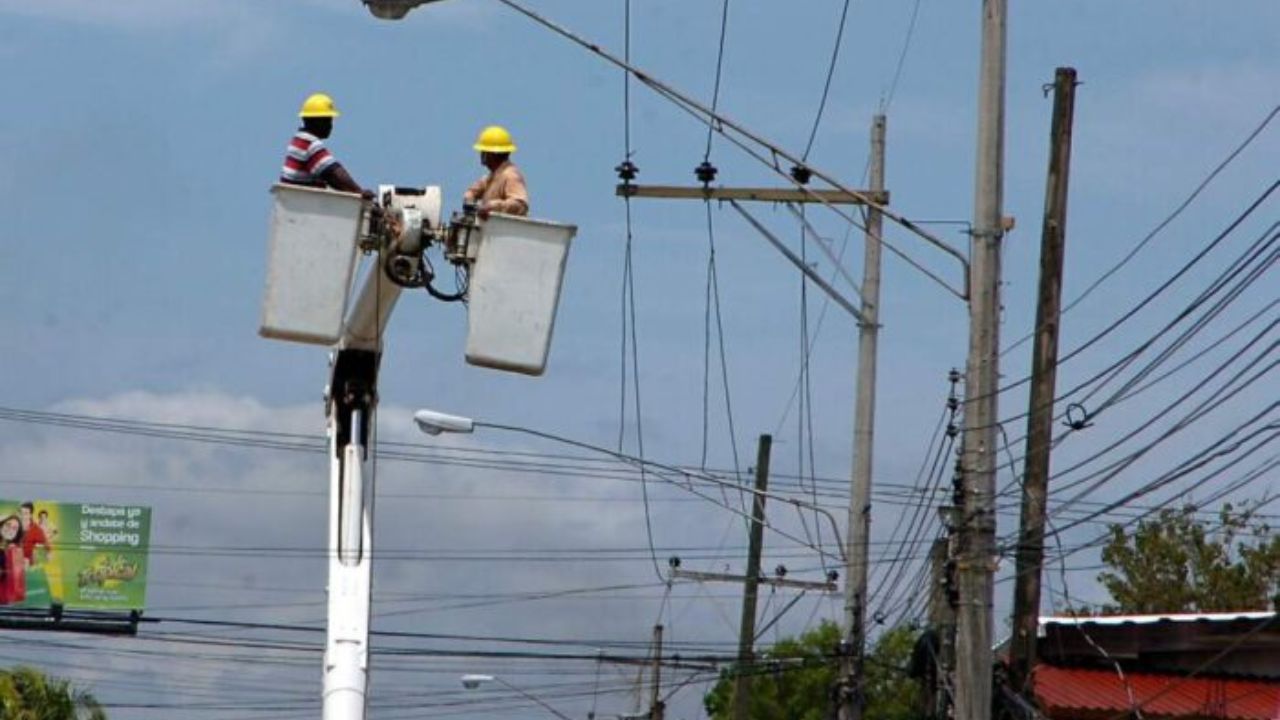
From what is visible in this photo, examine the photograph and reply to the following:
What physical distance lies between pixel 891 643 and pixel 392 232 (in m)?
46.4

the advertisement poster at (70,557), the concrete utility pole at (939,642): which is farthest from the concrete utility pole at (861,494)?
the advertisement poster at (70,557)

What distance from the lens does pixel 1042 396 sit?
24656mm

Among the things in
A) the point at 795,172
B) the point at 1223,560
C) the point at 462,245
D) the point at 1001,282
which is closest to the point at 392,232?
the point at 462,245

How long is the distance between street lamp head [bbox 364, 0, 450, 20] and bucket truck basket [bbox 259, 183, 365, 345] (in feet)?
6.04

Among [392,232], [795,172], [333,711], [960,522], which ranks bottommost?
[333,711]

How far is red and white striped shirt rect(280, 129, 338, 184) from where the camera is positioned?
17188 millimetres

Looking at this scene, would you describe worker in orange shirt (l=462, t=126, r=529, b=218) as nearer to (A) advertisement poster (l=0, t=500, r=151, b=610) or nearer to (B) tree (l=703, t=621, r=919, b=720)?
(B) tree (l=703, t=621, r=919, b=720)

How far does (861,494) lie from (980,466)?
423 inches

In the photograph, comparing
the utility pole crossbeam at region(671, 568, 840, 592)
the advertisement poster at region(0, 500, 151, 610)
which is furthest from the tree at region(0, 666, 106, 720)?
the advertisement poster at region(0, 500, 151, 610)

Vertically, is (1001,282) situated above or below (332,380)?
above

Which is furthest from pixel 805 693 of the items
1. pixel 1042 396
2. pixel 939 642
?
pixel 1042 396

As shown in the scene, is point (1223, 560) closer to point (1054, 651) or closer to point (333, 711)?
point (1054, 651)

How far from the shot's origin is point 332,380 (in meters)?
18.4

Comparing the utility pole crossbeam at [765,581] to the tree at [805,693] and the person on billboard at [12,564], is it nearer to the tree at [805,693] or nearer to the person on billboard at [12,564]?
the tree at [805,693]
